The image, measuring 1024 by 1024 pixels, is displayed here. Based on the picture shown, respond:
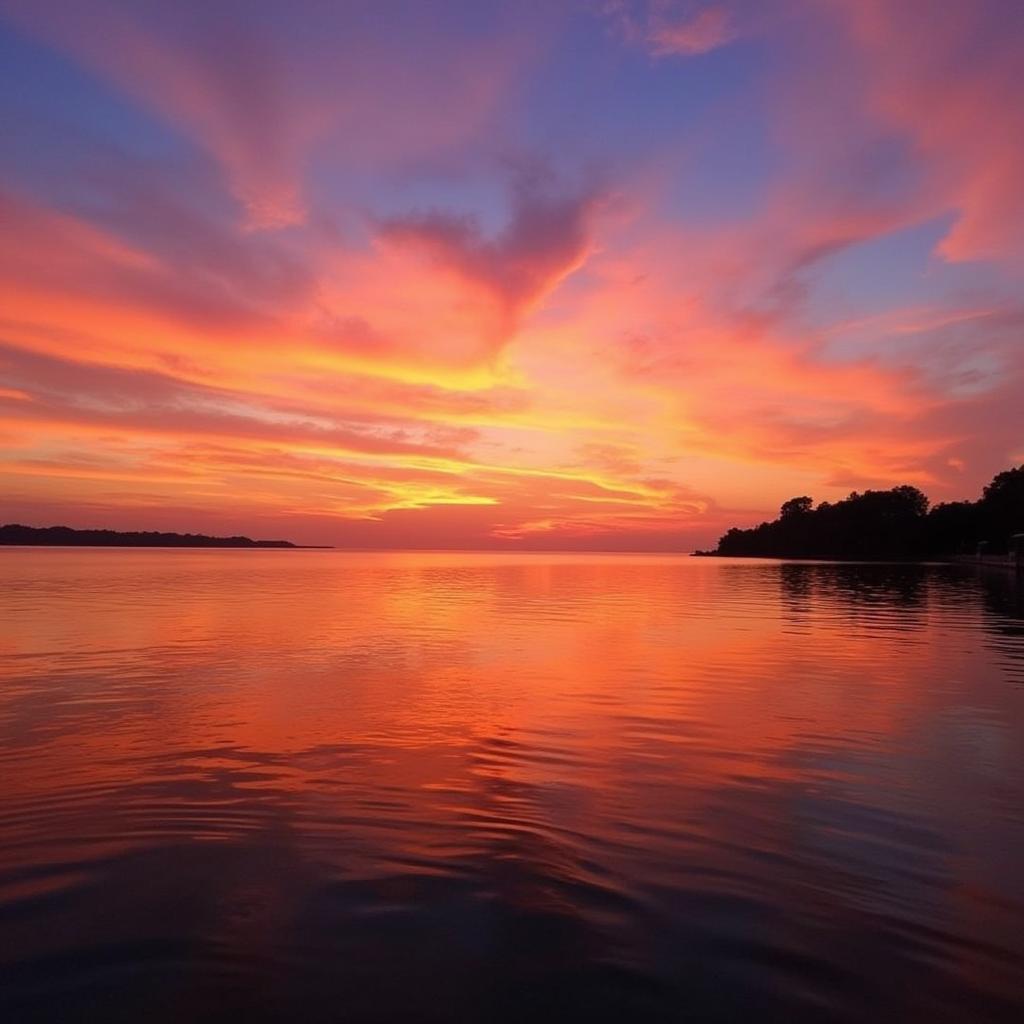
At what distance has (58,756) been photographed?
43.3 feet

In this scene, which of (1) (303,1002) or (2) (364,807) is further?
(2) (364,807)

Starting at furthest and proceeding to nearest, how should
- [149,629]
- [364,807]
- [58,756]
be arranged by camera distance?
[149,629] → [58,756] → [364,807]

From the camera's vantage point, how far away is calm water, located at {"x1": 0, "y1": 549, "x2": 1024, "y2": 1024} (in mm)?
6316

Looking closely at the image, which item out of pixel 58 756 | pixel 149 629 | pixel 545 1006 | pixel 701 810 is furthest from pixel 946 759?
pixel 149 629

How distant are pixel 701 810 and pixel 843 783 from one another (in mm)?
3034

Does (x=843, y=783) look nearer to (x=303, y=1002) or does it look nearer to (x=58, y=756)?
(x=303, y=1002)

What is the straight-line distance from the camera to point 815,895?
805 centimetres

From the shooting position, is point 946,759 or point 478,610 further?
point 478,610

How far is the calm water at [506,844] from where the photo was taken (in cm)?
632

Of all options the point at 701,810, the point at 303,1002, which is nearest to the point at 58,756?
the point at 303,1002

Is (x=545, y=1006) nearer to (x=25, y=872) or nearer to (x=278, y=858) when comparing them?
(x=278, y=858)

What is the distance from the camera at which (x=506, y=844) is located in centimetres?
942

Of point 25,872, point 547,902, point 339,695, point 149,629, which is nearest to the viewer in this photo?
point 547,902

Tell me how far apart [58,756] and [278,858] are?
671 cm
